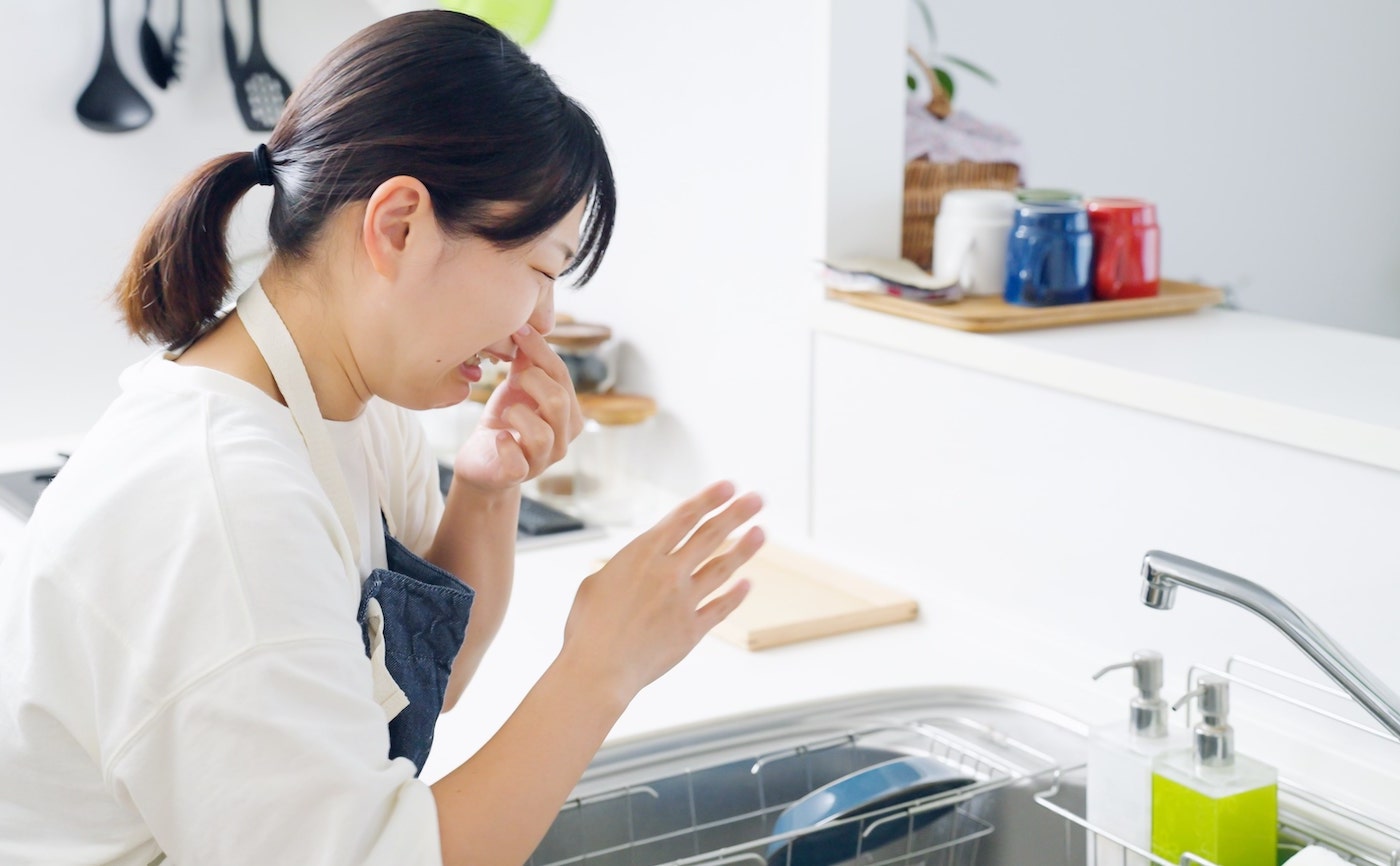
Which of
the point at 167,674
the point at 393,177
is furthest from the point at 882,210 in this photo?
the point at 167,674

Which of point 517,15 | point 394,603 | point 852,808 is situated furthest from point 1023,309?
point 517,15

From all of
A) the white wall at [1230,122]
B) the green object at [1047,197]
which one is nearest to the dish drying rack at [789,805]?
the green object at [1047,197]

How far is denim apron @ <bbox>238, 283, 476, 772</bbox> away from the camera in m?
0.90

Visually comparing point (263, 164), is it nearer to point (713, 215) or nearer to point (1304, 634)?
point (1304, 634)

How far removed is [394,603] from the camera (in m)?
1.01

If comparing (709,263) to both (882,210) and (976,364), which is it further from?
(976,364)

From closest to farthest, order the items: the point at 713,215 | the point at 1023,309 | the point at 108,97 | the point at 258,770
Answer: the point at 258,770
the point at 1023,309
the point at 713,215
the point at 108,97

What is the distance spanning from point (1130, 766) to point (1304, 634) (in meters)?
0.16

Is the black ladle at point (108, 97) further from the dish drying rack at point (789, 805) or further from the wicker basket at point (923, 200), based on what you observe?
the dish drying rack at point (789, 805)

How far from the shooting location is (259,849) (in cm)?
73

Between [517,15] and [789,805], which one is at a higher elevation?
[517,15]

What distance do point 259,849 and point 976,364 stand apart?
90 centimetres

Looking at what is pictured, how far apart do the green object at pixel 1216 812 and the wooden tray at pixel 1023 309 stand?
0.54 m

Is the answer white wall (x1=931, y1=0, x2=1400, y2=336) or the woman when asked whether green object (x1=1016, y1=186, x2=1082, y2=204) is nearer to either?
the woman
